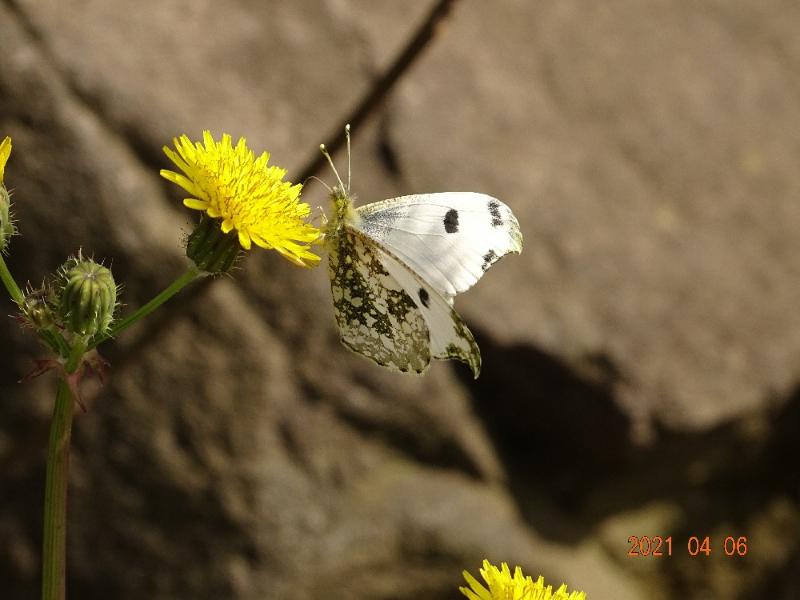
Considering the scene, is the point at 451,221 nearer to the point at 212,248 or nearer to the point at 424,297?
the point at 424,297

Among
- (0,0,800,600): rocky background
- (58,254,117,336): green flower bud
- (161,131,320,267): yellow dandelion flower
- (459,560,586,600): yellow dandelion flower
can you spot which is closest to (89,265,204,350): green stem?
(58,254,117,336): green flower bud

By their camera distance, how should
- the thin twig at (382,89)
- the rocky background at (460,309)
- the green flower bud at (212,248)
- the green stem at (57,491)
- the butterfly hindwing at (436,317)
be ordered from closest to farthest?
1. the green stem at (57,491)
2. the green flower bud at (212,248)
3. the butterfly hindwing at (436,317)
4. the thin twig at (382,89)
5. the rocky background at (460,309)

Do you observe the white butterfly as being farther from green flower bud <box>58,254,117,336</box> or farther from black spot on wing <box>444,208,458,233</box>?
green flower bud <box>58,254,117,336</box>

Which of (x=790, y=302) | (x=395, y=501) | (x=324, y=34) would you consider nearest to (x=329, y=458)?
(x=395, y=501)

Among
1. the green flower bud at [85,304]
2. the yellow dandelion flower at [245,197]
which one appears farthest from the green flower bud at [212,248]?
the green flower bud at [85,304]

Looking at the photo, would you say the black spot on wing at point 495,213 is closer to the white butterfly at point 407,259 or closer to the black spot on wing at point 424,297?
the white butterfly at point 407,259

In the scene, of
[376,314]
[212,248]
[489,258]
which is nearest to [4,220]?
[212,248]

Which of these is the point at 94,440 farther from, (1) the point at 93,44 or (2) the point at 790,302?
(2) the point at 790,302
